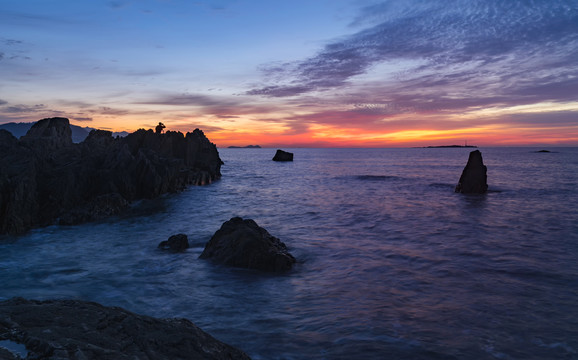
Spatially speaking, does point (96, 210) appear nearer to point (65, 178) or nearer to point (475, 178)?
point (65, 178)

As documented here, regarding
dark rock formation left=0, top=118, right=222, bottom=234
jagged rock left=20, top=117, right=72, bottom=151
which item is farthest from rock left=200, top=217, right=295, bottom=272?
jagged rock left=20, top=117, right=72, bottom=151

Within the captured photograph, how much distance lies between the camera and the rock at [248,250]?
12.2m

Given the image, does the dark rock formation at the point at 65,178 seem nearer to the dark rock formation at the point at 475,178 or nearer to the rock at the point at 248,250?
the rock at the point at 248,250

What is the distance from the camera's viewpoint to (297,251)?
49.6 ft

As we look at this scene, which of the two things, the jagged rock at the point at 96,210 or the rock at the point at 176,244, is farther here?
the jagged rock at the point at 96,210

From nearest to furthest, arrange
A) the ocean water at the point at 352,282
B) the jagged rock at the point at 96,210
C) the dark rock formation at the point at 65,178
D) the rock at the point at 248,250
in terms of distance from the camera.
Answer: the ocean water at the point at 352,282 < the rock at the point at 248,250 < the dark rock formation at the point at 65,178 < the jagged rock at the point at 96,210

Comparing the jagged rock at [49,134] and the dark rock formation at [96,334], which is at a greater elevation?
the jagged rock at [49,134]

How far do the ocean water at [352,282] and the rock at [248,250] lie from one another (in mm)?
522

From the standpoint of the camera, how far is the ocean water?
7531mm

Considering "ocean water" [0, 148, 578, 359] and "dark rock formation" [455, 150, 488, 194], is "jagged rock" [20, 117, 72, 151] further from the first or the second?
"dark rock formation" [455, 150, 488, 194]

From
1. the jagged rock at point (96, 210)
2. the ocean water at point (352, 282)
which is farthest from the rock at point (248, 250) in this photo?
the jagged rock at point (96, 210)

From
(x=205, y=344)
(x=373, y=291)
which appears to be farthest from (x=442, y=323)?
(x=205, y=344)

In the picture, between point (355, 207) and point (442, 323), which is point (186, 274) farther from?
point (355, 207)

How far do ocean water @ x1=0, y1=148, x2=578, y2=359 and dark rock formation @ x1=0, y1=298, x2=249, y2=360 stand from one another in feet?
8.37
